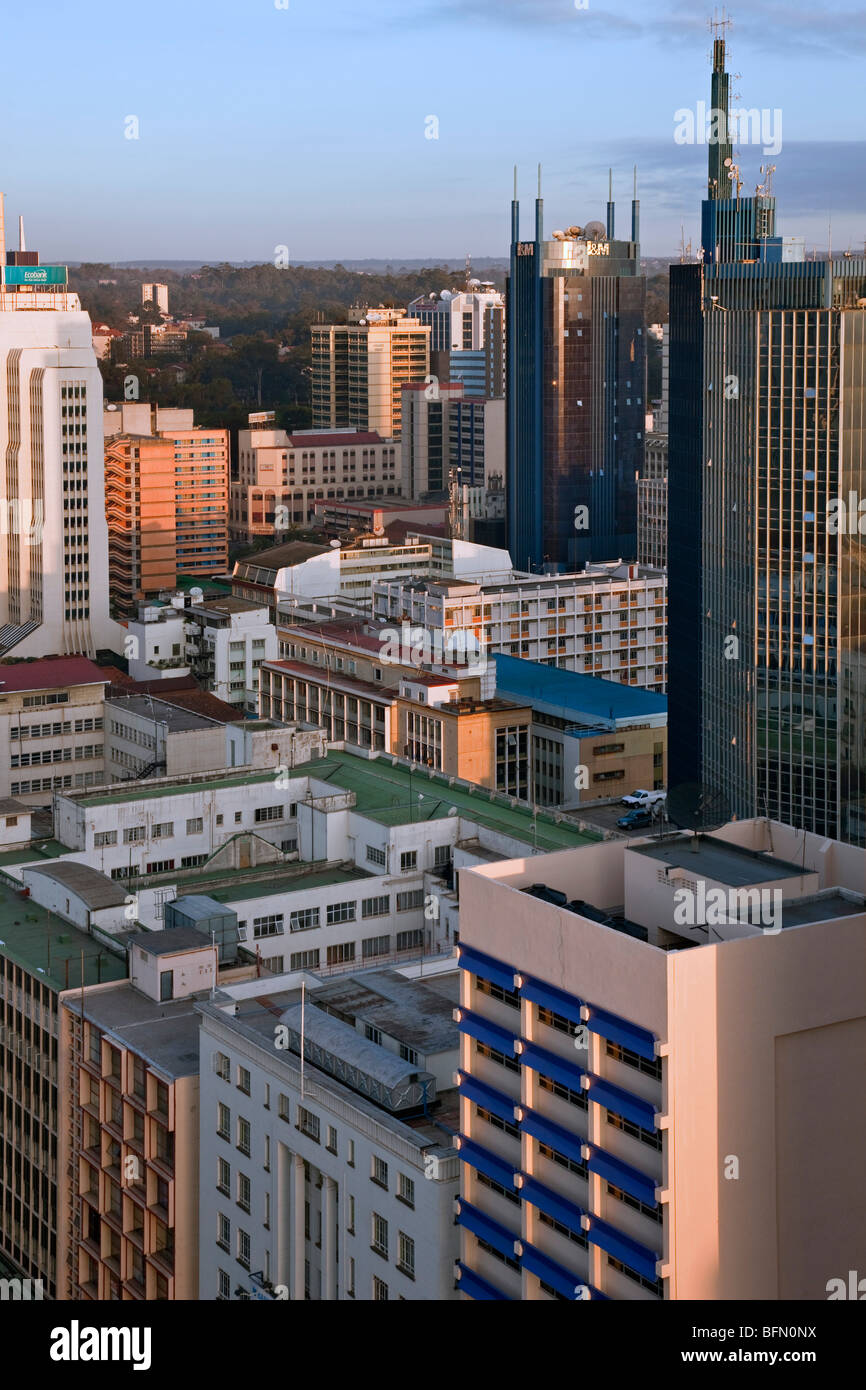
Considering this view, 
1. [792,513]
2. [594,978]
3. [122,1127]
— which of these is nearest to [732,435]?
[792,513]

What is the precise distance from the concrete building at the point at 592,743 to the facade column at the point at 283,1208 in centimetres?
2732

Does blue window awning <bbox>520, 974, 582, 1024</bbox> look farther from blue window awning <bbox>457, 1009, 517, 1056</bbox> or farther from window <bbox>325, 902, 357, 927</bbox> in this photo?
window <bbox>325, 902, 357, 927</bbox>

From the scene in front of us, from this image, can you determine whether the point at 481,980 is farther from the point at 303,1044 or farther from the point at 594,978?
the point at 303,1044

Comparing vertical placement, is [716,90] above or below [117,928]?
above

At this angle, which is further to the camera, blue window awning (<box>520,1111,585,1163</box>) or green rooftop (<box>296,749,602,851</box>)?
green rooftop (<box>296,749,602,851</box>)

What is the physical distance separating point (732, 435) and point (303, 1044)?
2243 cm

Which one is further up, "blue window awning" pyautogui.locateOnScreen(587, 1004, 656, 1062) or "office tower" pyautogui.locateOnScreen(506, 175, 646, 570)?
"office tower" pyautogui.locateOnScreen(506, 175, 646, 570)

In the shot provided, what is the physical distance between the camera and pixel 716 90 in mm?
53188

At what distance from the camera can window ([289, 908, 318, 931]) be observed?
97.8 ft

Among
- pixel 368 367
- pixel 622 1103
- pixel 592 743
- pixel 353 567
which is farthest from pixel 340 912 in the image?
pixel 368 367

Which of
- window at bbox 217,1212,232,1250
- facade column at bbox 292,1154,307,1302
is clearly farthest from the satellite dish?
window at bbox 217,1212,232,1250

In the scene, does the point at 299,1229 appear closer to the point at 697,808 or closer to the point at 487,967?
the point at 487,967

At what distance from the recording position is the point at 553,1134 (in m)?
16.8

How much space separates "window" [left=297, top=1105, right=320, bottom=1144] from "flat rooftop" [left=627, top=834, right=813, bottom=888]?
4.84 m
